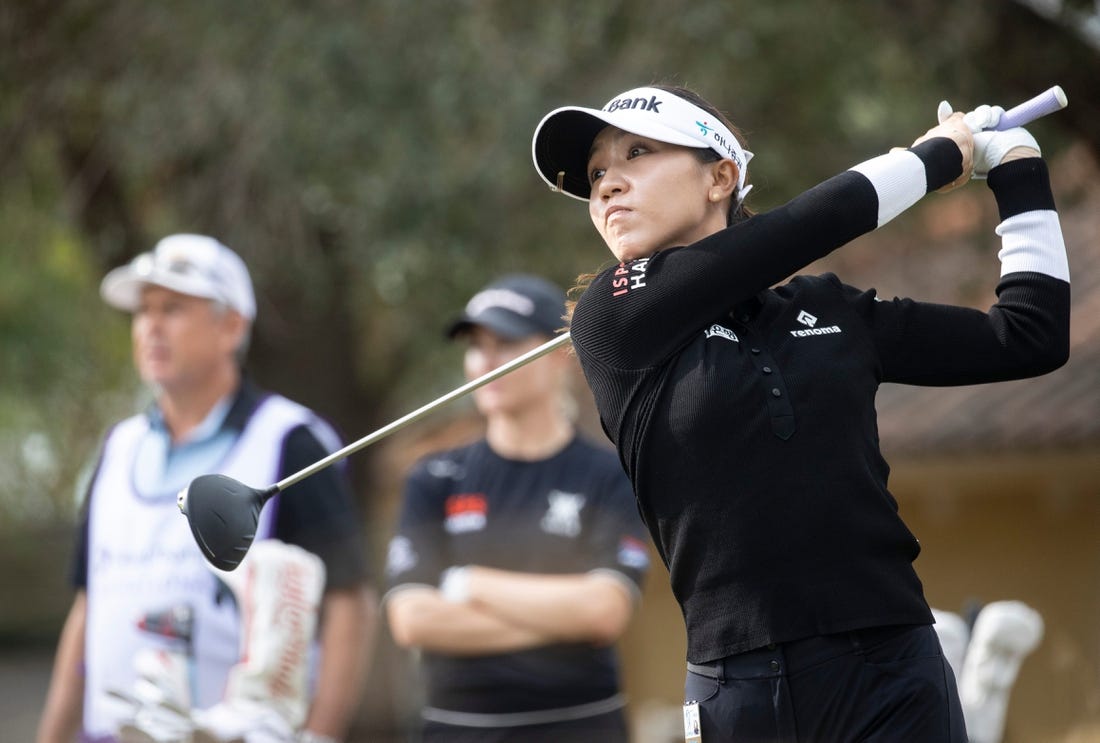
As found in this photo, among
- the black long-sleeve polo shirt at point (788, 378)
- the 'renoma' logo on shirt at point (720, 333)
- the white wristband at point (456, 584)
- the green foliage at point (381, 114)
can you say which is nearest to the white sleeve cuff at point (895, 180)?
the black long-sleeve polo shirt at point (788, 378)

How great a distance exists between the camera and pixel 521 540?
4281mm

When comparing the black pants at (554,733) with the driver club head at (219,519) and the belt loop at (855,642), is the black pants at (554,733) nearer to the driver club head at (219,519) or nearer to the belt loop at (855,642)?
the driver club head at (219,519)

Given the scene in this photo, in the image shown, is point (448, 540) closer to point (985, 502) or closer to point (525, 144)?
point (525, 144)

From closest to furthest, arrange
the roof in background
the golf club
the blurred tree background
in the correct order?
the golf club, the blurred tree background, the roof in background

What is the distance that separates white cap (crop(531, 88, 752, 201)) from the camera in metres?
2.47

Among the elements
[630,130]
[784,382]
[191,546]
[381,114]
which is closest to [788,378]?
[784,382]

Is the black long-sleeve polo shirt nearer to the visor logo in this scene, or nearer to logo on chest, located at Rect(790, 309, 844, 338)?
logo on chest, located at Rect(790, 309, 844, 338)

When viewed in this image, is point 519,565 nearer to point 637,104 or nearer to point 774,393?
point 637,104

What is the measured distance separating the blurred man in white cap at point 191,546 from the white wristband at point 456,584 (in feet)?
0.75

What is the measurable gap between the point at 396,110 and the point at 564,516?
4.28 metres

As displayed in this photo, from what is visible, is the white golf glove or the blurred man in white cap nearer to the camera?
the white golf glove

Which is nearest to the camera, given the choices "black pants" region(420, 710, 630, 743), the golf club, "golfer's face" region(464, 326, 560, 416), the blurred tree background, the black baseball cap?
the golf club

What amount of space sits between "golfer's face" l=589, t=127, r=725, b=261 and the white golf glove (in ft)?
1.54

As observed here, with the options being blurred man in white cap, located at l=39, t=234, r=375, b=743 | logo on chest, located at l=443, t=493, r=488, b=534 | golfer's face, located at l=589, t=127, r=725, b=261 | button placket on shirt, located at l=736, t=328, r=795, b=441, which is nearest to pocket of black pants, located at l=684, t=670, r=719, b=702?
button placket on shirt, located at l=736, t=328, r=795, b=441
